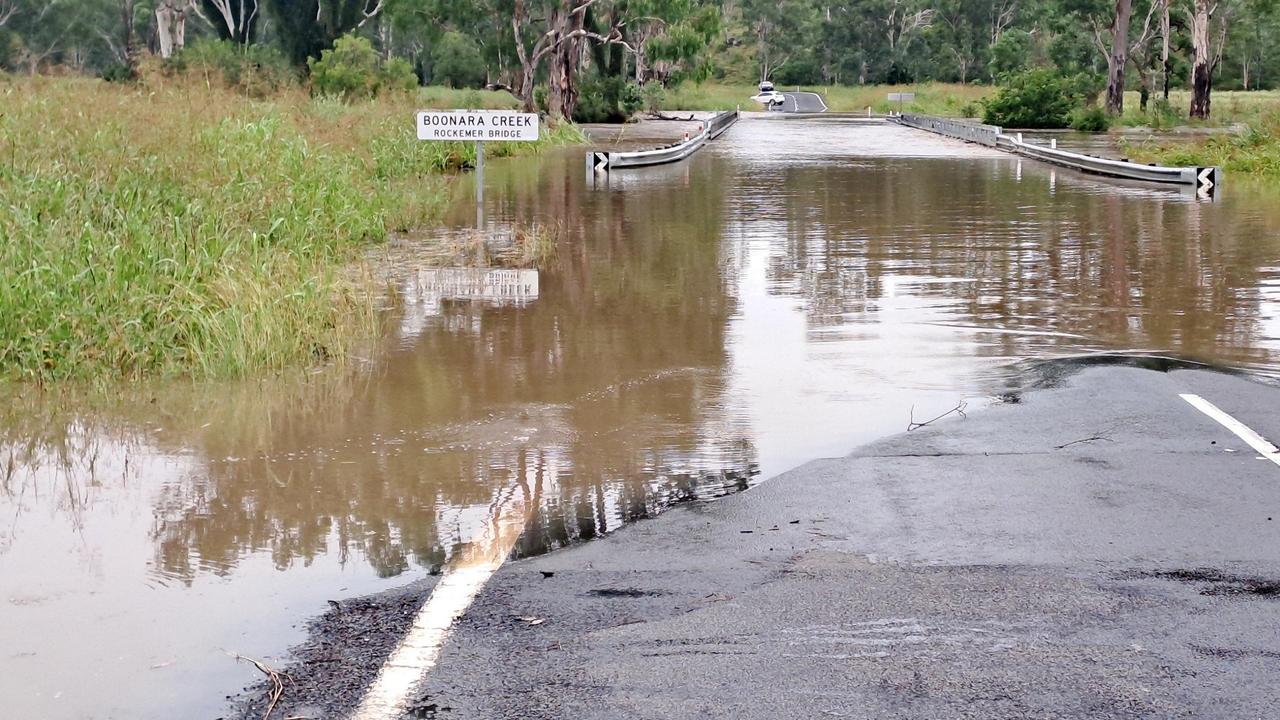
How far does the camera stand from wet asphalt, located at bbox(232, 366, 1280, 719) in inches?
189

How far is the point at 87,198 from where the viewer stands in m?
14.4

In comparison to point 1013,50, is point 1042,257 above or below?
below

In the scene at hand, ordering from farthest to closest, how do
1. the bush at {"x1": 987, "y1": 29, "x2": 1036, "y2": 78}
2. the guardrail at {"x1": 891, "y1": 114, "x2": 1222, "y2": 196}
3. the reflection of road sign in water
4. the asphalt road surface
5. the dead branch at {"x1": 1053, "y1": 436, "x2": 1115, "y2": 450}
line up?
1. the bush at {"x1": 987, "y1": 29, "x2": 1036, "y2": 78}
2. the asphalt road surface
3. the guardrail at {"x1": 891, "y1": 114, "x2": 1222, "y2": 196}
4. the reflection of road sign in water
5. the dead branch at {"x1": 1053, "y1": 436, "x2": 1115, "y2": 450}

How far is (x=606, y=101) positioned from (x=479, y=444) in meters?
62.0

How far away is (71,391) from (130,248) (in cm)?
319

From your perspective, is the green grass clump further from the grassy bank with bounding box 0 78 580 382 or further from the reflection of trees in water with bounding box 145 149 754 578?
the reflection of trees in water with bounding box 145 149 754 578

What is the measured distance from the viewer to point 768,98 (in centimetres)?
Result: 11294

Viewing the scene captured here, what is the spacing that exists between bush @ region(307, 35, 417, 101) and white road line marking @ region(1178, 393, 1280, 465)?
5091 centimetres

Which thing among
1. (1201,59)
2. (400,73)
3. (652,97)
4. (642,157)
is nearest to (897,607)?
(642,157)

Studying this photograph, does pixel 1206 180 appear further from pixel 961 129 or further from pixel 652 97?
pixel 652 97

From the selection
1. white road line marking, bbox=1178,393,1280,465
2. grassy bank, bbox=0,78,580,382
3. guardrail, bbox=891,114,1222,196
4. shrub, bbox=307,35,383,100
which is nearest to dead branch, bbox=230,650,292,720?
white road line marking, bbox=1178,393,1280,465

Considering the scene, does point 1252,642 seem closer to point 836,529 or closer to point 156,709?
point 836,529

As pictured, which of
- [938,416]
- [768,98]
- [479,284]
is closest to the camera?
[938,416]

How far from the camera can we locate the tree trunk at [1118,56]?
205 ft
